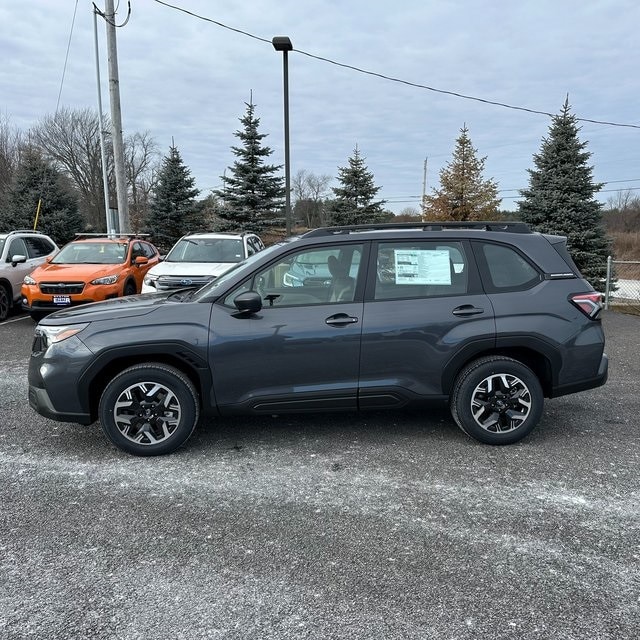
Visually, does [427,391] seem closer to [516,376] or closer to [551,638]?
[516,376]

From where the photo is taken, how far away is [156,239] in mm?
29016

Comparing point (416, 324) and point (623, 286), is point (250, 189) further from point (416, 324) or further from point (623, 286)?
point (416, 324)

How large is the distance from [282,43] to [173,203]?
695 inches

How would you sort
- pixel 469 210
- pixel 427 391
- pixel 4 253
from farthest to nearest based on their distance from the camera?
pixel 469 210 → pixel 4 253 → pixel 427 391

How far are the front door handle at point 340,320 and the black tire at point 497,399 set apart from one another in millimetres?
986

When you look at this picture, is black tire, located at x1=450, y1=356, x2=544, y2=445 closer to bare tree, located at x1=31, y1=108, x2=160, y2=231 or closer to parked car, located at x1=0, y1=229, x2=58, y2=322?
parked car, located at x1=0, y1=229, x2=58, y2=322

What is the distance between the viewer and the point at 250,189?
2544 cm

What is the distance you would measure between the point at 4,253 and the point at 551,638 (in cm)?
1095

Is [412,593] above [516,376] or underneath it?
underneath

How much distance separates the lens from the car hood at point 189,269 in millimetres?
9094

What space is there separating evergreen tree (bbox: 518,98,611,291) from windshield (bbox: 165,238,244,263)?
11.6 metres

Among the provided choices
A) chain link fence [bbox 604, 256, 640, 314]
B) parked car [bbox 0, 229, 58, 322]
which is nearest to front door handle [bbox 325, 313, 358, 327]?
parked car [bbox 0, 229, 58, 322]

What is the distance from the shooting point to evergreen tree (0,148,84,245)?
2495 cm

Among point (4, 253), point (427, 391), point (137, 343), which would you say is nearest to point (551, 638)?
point (427, 391)
